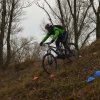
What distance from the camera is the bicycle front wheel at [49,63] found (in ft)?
51.5

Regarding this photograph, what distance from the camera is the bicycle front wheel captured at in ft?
51.5

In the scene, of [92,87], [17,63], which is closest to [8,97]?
[92,87]

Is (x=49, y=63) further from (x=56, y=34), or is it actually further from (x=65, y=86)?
(x=65, y=86)

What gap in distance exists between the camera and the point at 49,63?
15758 mm

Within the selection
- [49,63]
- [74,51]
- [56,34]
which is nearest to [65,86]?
[49,63]

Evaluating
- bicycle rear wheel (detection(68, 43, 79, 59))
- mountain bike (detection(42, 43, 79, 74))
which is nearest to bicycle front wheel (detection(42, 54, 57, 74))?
mountain bike (detection(42, 43, 79, 74))

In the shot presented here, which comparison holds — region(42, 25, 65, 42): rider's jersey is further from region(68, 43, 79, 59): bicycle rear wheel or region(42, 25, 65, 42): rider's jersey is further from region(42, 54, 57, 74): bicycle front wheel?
region(68, 43, 79, 59): bicycle rear wheel

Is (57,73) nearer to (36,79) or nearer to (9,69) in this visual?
(36,79)

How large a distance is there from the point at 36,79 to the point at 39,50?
92.3ft

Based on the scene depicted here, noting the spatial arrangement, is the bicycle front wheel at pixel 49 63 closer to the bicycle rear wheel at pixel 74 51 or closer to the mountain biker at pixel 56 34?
the mountain biker at pixel 56 34

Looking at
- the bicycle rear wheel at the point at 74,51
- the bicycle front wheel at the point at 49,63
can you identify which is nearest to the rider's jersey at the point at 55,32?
the bicycle front wheel at the point at 49,63

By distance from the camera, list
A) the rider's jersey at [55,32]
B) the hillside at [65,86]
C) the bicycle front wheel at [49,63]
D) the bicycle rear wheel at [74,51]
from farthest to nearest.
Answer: the bicycle rear wheel at [74,51] → the bicycle front wheel at [49,63] → the rider's jersey at [55,32] → the hillside at [65,86]

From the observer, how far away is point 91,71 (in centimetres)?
1437

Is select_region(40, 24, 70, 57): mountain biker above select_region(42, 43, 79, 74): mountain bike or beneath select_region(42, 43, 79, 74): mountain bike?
above
